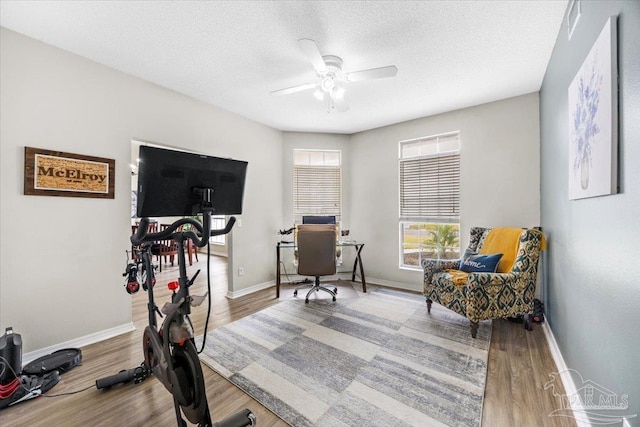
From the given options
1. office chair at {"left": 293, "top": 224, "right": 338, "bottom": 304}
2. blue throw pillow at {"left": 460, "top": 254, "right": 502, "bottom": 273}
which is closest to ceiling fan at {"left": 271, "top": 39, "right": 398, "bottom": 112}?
office chair at {"left": 293, "top": 224, "right": 338, "bottom": 304}

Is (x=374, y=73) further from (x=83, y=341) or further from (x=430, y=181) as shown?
(x=83, y=341)

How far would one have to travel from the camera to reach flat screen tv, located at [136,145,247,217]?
1.18 meters

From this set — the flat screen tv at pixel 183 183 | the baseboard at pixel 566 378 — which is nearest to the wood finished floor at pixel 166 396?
the baseboard at pixel 566 378

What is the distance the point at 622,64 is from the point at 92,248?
386cm

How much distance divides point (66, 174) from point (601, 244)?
3.87 metres

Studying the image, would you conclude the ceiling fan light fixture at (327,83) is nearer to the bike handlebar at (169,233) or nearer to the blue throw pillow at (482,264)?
the bike handlebar at (169,233)

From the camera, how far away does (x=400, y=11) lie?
1828 mm

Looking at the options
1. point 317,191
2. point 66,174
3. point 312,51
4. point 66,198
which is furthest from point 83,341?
point 317,191

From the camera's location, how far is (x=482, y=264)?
2703 mm

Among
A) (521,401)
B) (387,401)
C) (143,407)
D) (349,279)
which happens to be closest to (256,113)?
(349,279)

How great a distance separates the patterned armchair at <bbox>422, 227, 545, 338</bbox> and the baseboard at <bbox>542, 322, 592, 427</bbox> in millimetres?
272

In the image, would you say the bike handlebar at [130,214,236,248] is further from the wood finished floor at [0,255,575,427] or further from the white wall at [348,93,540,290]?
the white wall at [348,93,540,290]

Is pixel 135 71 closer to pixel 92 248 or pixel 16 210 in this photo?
pixel 16 210

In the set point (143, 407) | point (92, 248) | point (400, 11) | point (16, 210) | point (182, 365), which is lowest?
point (143, 407)
